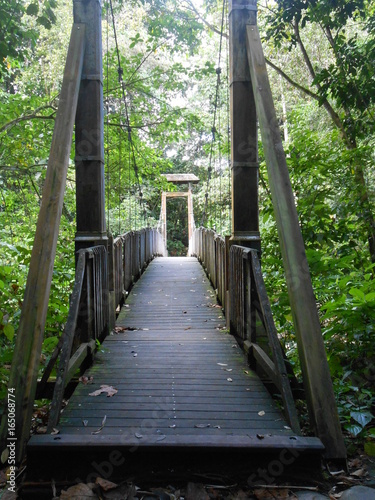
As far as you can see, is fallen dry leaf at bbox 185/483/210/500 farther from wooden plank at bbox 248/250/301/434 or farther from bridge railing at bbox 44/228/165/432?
bridge railing at bbox 44/228/165/432

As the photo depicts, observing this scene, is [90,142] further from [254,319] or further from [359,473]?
[359,473]

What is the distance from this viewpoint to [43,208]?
221 centimetres

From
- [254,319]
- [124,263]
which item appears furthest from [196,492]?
[124,263]

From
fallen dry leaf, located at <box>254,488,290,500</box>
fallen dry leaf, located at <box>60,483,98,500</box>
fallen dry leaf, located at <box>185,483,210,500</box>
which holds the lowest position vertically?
fallen dry leaf, located at <box>254,488,290,500</box>

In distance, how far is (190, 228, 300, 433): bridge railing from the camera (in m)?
2.03

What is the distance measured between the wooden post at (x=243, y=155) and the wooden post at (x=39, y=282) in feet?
4.47

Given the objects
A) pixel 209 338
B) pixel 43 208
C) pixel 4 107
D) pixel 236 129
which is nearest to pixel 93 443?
pixel 43 208

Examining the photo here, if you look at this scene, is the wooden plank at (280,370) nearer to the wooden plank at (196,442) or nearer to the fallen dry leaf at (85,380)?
the wooden plank at (196,442)

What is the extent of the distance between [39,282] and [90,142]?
5.13ft

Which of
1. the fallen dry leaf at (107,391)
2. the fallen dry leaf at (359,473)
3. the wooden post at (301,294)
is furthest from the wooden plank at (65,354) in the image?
the fallen dry leaf at (359,473)

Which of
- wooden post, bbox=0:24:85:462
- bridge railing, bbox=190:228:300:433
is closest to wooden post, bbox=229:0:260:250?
bridge railing, bbox=190:228:300:433

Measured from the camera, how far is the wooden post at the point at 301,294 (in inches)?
71.2

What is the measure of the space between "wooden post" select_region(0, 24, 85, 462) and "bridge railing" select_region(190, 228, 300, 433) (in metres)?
1.16

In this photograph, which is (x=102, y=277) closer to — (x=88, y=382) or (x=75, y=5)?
(x=88, y=382)
